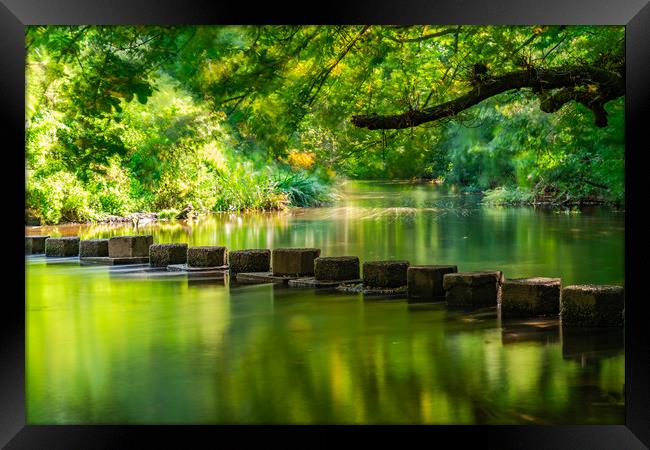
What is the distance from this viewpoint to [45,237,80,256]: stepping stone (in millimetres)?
19203

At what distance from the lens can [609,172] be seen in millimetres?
21578

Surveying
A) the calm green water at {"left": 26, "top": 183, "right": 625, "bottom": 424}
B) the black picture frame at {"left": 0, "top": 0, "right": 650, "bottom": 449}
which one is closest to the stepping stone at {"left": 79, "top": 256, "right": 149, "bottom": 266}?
the calm green water at {"left": 26, "top": 183, "right": 625, "bottom": 424}

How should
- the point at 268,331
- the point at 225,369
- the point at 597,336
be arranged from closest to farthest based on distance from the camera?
the point at 225,369, the point at 597,336, the point at 268,331

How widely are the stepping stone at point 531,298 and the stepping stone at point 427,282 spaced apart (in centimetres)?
159

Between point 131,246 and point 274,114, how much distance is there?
4.36m

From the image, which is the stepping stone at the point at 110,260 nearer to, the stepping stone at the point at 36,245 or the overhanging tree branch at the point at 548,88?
the stepping stone at the point at 36,245

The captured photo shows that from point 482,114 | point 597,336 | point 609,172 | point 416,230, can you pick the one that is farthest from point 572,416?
point 416,230

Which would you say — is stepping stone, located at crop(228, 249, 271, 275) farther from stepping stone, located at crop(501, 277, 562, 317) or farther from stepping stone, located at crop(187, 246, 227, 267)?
stepping stone, located at crop(501, 277, 562, 317)

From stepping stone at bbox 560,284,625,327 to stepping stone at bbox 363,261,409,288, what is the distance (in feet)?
10.4

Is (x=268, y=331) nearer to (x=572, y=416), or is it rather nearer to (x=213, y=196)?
(x=572, y=416)

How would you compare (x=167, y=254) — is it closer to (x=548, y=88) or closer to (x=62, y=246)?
(x=62, y=246)

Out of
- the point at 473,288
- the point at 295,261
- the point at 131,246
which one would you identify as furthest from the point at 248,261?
the point at 473,288

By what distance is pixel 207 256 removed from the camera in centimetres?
1644
